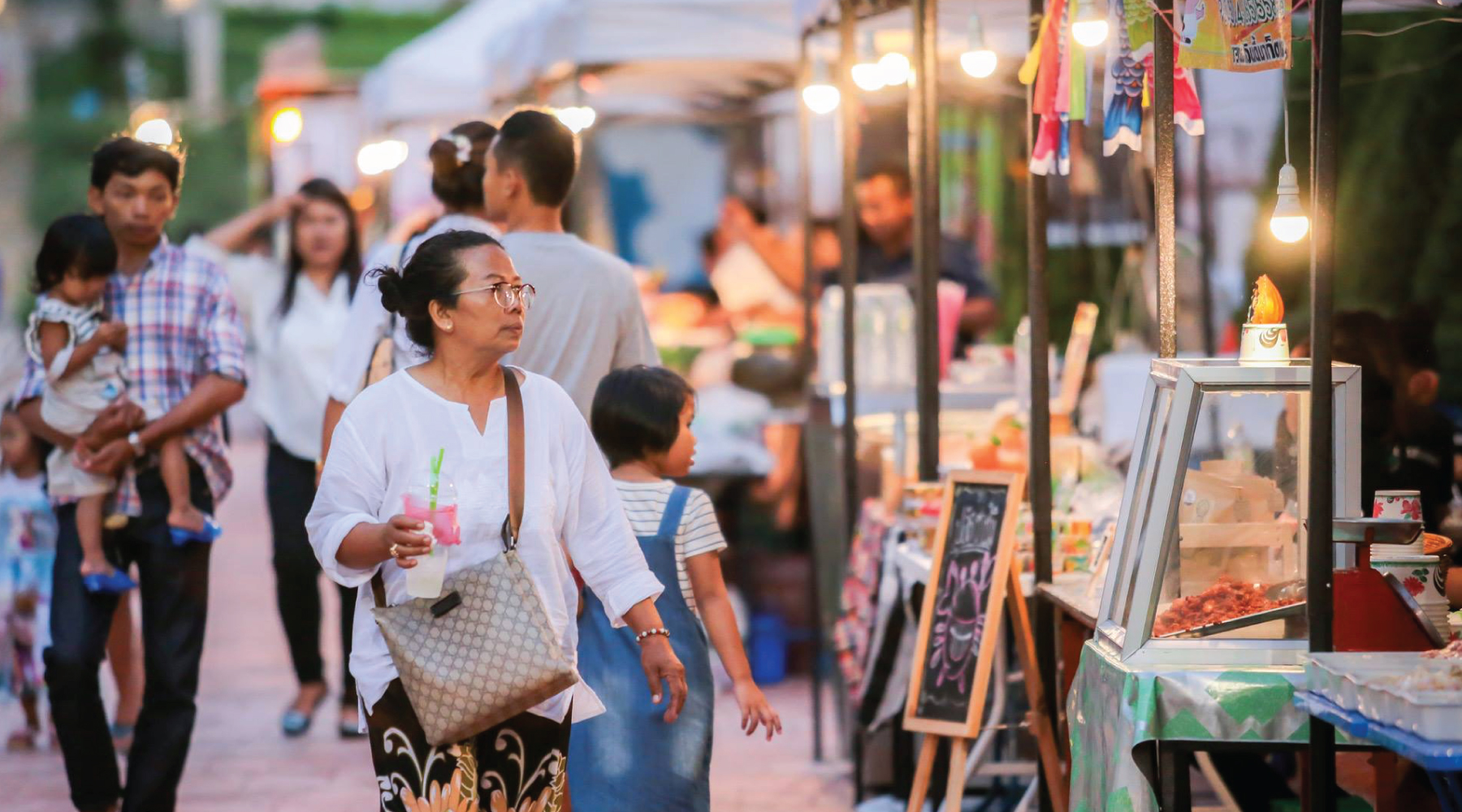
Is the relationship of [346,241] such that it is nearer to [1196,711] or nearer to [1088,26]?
[1088,26]

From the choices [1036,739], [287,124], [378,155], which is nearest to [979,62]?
[1036,739]

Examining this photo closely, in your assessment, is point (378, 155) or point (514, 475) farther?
point (378, 155)

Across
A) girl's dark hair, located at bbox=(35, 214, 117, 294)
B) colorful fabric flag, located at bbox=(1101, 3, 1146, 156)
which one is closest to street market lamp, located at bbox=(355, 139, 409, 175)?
girl's dark hair, located at bbox=(35, 214, 117, 294)

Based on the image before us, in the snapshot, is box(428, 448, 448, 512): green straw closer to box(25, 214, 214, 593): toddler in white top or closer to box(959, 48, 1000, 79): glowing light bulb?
box(25, 214, 214, 593): toddler in white top

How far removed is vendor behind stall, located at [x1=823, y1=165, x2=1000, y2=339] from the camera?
8.95 m

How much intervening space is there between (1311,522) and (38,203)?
111 feet

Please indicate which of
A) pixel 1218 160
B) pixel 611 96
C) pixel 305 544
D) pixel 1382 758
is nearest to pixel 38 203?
pixel 611 96

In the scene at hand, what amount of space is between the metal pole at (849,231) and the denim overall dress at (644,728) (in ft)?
7.86

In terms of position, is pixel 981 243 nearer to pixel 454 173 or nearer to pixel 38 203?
pixel 454 173

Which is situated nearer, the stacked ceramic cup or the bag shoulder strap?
the bag shoulder strap

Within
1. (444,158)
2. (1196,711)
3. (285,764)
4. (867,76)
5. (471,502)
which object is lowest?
(285,764)

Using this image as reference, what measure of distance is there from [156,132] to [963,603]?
2.82 metres

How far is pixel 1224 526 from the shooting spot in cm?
382

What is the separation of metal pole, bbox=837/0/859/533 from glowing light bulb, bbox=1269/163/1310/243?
271 centimetres
